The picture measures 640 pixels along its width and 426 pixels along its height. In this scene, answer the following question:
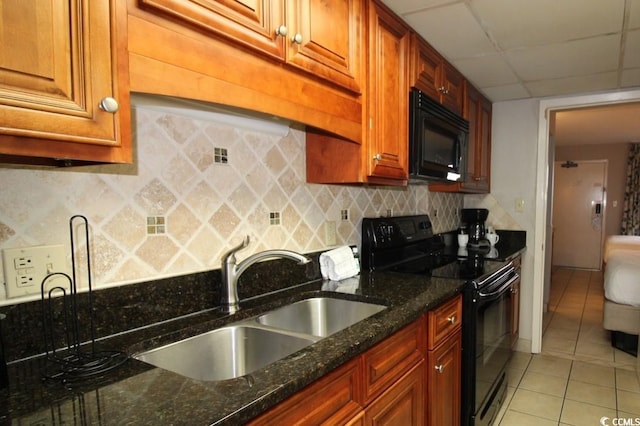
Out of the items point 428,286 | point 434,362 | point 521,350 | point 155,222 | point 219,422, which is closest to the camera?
point 219,422

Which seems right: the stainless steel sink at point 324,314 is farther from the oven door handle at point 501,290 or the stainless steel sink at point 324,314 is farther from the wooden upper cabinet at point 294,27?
the wooden upper cabinet at point 294,27

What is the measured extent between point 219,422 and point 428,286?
1.25 metres

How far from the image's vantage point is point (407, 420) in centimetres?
139

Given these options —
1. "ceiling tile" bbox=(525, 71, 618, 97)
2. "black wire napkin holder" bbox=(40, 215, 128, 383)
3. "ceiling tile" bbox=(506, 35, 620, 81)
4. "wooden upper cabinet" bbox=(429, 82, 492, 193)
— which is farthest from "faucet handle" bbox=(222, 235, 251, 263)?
"ceiling tile" bbox=(525, 71, 618, 97)

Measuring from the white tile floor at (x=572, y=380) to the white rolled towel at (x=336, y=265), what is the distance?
135 cm

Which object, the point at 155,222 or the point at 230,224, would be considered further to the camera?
the point at 230,224

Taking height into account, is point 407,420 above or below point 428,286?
below

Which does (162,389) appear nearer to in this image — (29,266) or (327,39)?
(29,266)

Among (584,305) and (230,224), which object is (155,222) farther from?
(584,305)

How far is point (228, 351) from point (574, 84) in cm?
291

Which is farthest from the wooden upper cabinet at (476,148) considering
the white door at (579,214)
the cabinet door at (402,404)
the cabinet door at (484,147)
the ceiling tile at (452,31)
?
the white door at (579,214)

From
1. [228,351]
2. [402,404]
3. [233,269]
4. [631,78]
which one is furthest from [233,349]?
[631,78]

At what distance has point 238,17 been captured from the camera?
0.99 metres

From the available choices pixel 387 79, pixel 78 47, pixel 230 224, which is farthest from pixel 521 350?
pixel 78 47
